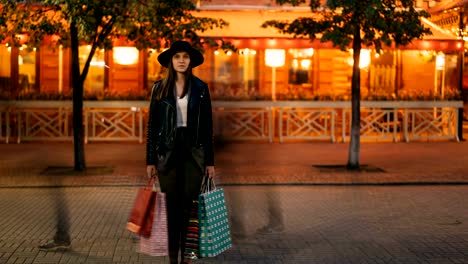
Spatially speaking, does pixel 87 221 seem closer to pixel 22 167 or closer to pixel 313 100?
pixel 22 167

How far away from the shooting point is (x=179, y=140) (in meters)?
5.93

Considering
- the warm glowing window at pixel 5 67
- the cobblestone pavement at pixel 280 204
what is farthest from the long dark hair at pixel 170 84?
the warm glowing window at pixel 5 67

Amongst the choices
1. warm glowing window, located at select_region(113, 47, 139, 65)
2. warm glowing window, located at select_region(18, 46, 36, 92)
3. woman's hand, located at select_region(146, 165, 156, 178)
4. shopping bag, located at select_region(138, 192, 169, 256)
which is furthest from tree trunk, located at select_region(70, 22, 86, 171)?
warm glowing window, located at select_region(18, 46, 36, 92)

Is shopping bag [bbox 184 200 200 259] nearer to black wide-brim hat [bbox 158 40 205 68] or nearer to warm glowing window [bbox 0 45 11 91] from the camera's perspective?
black wide-brim hat [bbox 158 40 205 68]

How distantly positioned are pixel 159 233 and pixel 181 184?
0.43m

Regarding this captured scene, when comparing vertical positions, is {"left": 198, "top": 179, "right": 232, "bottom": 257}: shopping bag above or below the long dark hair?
below

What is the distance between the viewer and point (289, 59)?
79.8 ft

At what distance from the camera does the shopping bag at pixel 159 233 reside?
579 cm

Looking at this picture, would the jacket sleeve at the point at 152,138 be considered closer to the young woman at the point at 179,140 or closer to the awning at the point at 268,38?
the young woman at the point at 179,140

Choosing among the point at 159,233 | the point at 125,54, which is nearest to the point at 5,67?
the point at 125,54

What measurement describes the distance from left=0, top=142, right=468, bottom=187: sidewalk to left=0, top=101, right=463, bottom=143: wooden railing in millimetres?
369

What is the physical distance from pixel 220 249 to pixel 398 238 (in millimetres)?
2990

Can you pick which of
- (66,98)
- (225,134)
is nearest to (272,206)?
(225,134)

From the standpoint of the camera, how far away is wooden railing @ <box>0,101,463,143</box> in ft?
61.6
